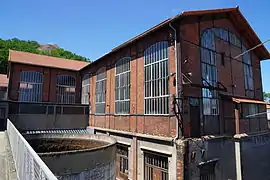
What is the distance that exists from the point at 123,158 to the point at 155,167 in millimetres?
3248

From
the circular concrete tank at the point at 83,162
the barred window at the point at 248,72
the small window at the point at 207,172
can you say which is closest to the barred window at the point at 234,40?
the barred window at the point at 248,72

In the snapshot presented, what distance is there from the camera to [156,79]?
1080cm

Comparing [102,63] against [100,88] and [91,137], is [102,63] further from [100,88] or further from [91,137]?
[91,137]

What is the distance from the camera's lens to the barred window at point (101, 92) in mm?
16328

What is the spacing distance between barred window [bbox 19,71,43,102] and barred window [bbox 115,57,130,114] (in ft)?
31.0

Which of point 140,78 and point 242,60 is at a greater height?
point 242,60

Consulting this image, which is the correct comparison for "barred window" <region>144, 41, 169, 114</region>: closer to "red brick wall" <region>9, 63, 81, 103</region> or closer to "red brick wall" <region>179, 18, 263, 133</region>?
"red brick wall" <region>179, 18, 263, 133</region>

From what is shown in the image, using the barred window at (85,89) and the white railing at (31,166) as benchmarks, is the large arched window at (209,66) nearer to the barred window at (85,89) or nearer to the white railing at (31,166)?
the white railing at (31,166)

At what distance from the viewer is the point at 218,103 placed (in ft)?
37.0

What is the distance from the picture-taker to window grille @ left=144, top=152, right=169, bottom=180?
982 centimetres

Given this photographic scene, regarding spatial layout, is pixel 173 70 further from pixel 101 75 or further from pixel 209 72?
pixel 101 75

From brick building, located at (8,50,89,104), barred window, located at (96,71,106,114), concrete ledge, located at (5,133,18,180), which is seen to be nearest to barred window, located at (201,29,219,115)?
barred window, located at (96,71,106,114)

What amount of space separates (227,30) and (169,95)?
7.13 m

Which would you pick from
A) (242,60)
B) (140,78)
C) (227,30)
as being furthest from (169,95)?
(242,60)
